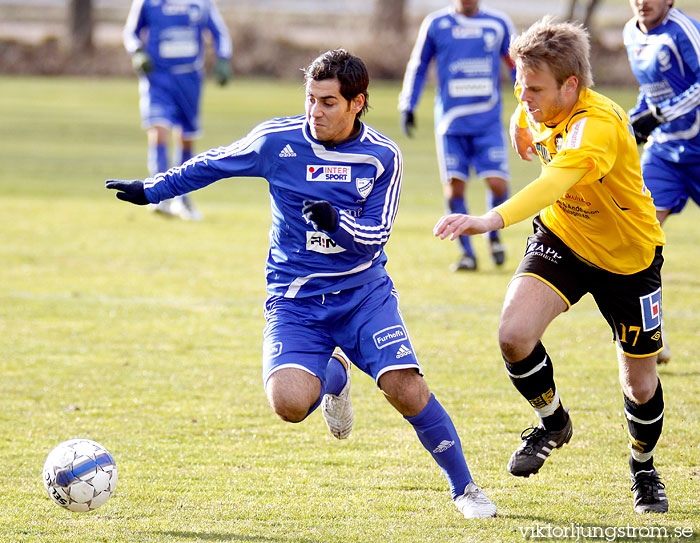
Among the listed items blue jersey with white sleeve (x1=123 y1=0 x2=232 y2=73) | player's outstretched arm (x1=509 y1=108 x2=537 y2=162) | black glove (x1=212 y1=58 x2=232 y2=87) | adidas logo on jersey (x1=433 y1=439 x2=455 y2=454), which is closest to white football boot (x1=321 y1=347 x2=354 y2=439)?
adidas logo on jersey (x1=433 y1=439 x2=455 y2=454)

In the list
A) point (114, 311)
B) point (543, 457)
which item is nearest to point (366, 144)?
point (543, 457)

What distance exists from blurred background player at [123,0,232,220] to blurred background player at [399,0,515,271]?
3.65 metres

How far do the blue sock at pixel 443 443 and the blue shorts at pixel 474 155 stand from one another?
5627 mm

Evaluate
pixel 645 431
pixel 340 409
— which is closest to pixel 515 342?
pixel 645 431

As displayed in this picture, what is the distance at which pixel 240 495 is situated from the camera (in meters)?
4.33

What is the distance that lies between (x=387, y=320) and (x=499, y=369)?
2.30 meters

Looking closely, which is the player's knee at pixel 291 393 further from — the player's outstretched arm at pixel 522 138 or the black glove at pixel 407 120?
the black glove at pixel 407 120

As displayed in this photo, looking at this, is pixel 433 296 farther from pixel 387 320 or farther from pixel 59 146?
pixel 59 146

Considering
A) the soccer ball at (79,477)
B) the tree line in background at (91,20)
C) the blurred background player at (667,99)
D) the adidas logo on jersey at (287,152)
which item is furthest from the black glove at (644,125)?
the tree line in background at (91,20)

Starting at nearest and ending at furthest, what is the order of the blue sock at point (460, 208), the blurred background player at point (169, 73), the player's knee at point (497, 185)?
the blue sock at point (460, 208) → the player's knee at point (497, 185) → the blurred background player at point (169, 73)

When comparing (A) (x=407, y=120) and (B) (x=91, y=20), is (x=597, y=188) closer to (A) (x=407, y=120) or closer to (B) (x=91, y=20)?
(A) (x=407, y=120)

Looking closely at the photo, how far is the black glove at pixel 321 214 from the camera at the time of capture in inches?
156

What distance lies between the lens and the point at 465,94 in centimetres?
968

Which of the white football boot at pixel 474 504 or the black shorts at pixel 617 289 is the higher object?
the black shorts at pixel 617 289
